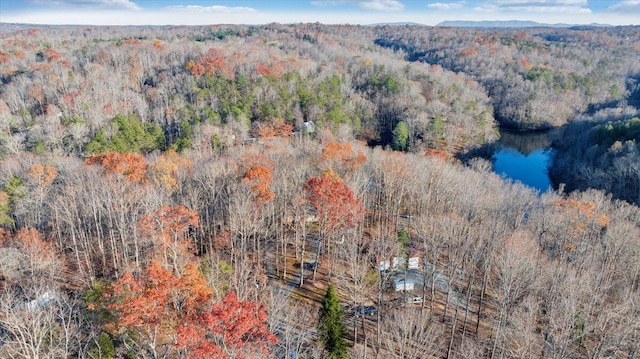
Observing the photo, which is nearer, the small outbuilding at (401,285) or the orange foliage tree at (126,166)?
the small outbuilding at (401,285)

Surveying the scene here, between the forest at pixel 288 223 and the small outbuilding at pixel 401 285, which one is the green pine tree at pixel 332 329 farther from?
the small outbuilding at pixel 401 285

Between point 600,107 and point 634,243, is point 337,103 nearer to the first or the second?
point 634,243

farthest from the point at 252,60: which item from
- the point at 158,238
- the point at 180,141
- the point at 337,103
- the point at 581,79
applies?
the point at 581,79

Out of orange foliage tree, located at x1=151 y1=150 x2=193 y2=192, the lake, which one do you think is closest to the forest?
orange foliage tree, located at x1=151 y1=150 x2=193 y2=192

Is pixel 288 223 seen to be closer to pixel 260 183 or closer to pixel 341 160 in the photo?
pixel 260 183

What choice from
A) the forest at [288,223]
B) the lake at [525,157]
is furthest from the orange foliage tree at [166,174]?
the lake at [525,157]

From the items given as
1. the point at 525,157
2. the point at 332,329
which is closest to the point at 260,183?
the point at 332,329
